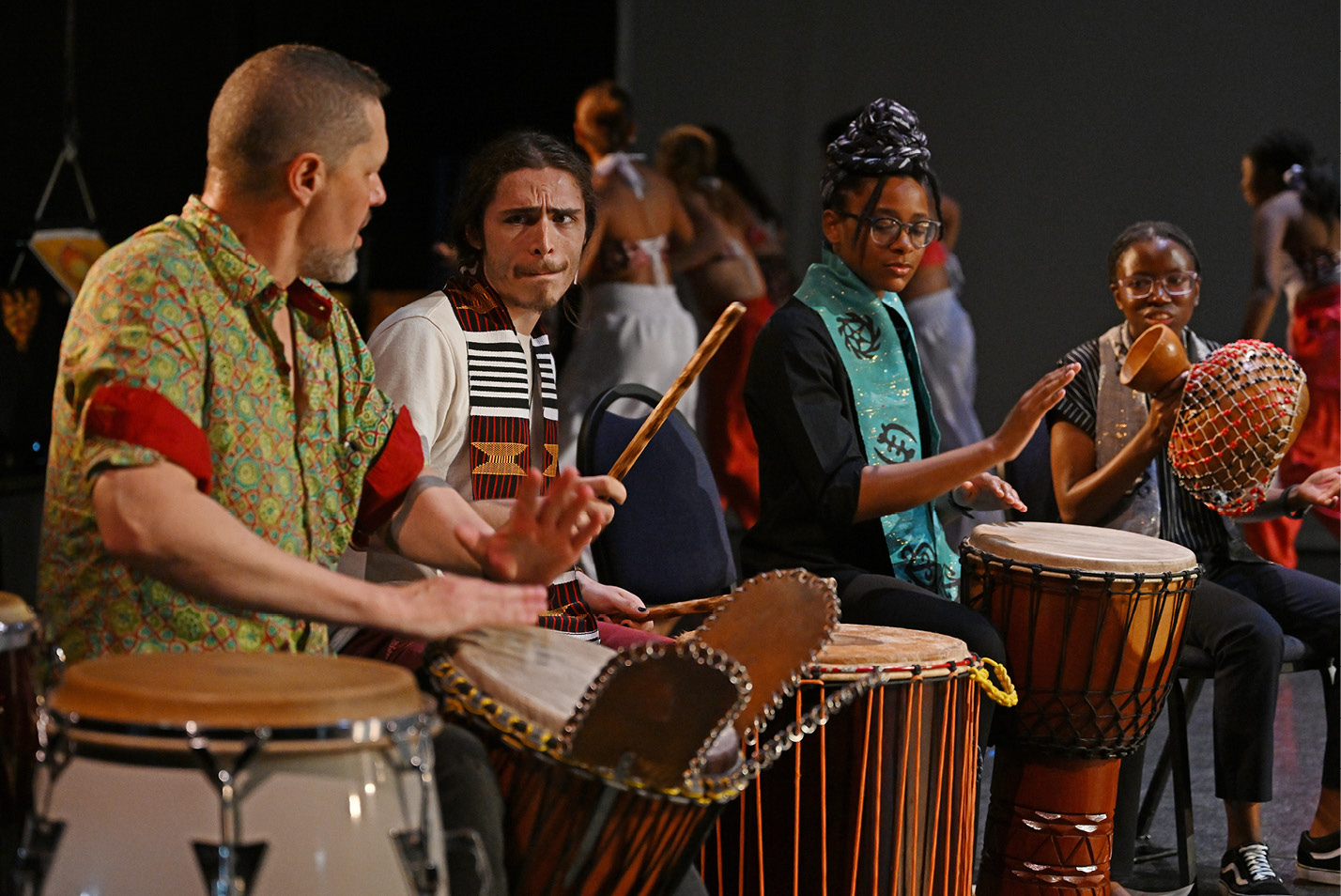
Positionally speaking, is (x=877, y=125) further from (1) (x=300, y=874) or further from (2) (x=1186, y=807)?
(1) (x=300, y=874)

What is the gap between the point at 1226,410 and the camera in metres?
3.14

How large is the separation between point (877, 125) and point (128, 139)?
4.21 metres

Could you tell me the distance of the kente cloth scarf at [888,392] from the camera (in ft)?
9.78

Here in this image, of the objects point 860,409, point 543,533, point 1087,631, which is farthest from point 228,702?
point 860,409

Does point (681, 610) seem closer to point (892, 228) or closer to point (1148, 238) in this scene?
point (892, 228)

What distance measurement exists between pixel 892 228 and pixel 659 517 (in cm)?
74

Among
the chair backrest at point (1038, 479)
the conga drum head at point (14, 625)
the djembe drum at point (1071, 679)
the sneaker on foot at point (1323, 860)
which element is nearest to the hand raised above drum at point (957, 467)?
the djembe drum at point (1071, 679)

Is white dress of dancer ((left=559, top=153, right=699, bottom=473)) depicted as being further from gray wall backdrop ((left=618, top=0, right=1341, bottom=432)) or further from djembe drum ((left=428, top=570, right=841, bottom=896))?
djembe drum ((left=428, top=570, right=841, bottom=896))

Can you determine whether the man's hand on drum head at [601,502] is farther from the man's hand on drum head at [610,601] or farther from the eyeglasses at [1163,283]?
the eyeglasses at [1163,283]

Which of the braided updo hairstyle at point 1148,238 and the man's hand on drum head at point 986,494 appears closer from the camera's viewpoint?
the man's hand on drum head at point 986,494

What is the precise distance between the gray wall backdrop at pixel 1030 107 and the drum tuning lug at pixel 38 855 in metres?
7.08

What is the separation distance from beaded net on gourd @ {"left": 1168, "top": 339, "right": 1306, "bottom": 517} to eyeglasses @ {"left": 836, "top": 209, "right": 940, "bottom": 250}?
2.16 ft

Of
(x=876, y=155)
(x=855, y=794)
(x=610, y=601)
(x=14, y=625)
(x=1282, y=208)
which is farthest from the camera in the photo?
(x=1282, y=208)

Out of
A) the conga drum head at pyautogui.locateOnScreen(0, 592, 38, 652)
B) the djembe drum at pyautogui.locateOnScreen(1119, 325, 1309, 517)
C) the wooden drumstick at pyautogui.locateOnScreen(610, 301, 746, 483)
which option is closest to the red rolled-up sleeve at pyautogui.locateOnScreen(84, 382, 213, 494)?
the conga drum head at pyautogui.locateOnScreen(0, 592, 38, 652)
